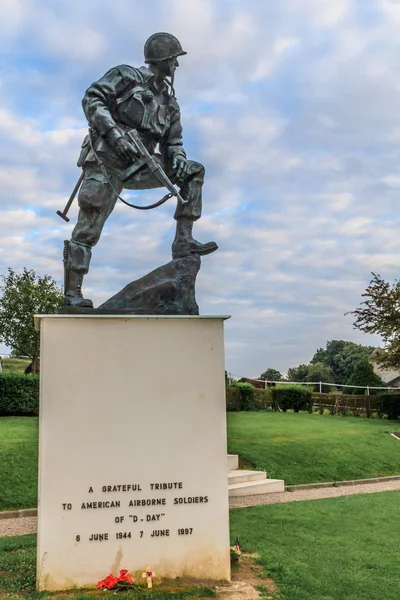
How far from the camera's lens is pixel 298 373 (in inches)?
2581

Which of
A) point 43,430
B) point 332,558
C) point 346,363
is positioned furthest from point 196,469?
point 346,363

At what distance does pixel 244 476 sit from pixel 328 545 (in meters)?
4.10

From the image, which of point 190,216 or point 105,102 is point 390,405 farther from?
point 105,102

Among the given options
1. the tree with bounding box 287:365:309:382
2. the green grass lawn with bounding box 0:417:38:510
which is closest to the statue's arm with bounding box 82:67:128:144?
the green grass lawn with bounding box 0:417:38:510

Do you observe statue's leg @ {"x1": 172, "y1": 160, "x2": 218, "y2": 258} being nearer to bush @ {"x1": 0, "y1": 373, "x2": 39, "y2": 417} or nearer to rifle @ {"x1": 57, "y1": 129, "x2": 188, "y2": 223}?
rifle @ {"x1": 57, "y1": 129, "x2": 188, "y2": 223}

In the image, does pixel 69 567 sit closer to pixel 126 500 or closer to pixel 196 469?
pixel 126 500

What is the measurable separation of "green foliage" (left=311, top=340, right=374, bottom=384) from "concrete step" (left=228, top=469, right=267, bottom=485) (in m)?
58.8

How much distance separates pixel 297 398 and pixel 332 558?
19.4 metres

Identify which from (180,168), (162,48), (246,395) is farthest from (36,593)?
(246,395)

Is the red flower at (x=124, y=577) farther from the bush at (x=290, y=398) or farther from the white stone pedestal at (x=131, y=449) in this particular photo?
the bush at (x=290, y=398)

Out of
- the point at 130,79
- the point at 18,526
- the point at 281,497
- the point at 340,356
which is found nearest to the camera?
the point at 130,79

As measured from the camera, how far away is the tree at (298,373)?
6462 cm

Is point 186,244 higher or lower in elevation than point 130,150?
lower

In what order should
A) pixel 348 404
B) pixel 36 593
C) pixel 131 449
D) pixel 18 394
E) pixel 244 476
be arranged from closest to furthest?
pixel 36 593, pixel 131 449, pixel 244 476, pixel 18 394, pixel 348 404
